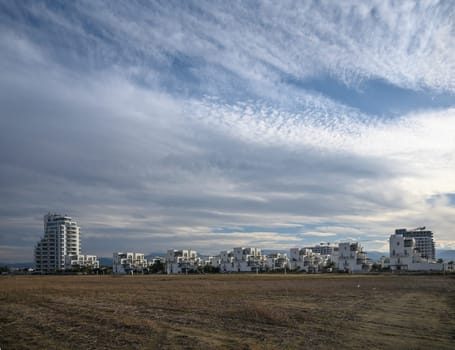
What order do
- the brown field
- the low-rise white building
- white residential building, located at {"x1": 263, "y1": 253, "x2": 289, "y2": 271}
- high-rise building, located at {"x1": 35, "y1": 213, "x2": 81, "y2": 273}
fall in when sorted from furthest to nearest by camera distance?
high-rise building, located at {"x1": 35, "y1": 213, "x2": 81, "y2": 273} < white residential building, located at {"x1": 263, "y1": 253, "x2": 289, "y2": 271} < the low-rise white building < the brown field

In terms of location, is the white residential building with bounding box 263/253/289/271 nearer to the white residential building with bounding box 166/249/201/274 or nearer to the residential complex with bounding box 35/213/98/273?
the white residential building with bounding box 166/249/201/274

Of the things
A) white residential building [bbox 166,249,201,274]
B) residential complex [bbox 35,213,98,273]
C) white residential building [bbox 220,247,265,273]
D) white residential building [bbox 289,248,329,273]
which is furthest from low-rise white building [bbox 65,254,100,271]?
white residential building [bbox 289,248,329,273]

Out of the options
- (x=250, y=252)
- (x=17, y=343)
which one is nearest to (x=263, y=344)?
(x=17, y=343)

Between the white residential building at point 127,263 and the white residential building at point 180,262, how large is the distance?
11.0 meters

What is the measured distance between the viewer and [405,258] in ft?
436

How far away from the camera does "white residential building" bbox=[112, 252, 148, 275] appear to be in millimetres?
174375

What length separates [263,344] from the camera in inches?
515

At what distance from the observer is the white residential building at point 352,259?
140m

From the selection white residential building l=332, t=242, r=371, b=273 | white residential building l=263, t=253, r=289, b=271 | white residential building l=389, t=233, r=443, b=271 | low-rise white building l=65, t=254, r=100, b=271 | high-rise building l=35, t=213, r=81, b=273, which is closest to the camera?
white residential building l=389, t=233, r=443, b=271

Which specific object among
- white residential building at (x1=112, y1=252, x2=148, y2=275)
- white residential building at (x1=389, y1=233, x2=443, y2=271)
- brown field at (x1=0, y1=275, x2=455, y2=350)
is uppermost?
brown field at (x1=0, y1=275, x2=455, y2=350)

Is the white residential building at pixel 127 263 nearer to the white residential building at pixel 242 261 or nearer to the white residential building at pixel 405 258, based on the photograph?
the white residential building at pixel 242 261

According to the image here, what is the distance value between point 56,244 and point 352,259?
120m

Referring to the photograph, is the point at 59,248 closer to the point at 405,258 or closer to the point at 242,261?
the point at 242,261

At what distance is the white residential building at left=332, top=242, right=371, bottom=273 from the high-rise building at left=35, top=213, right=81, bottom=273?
10804cm
